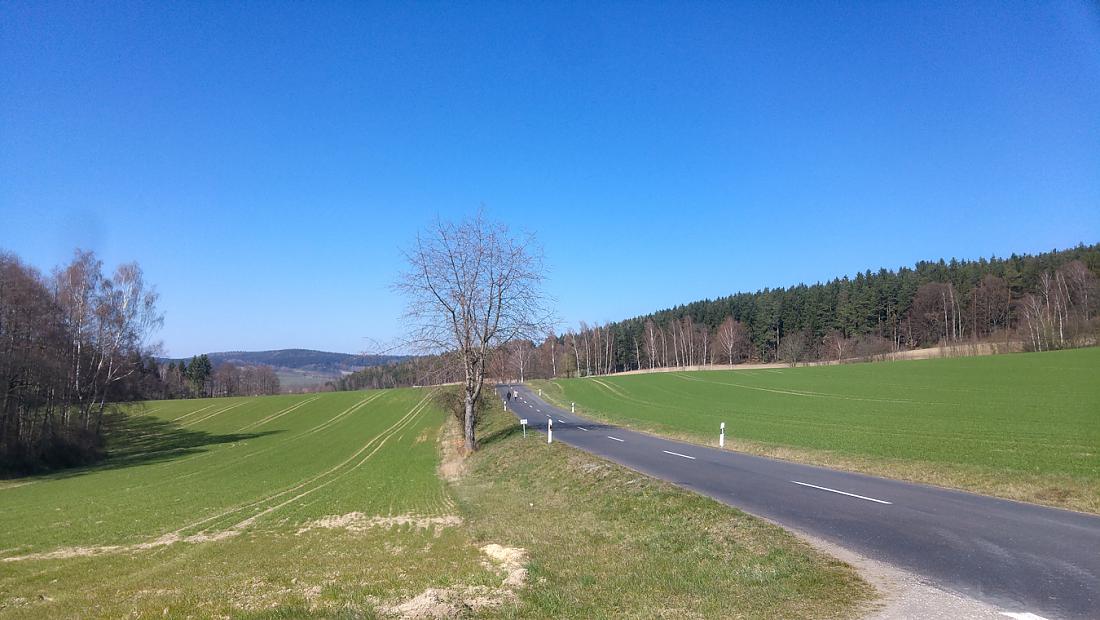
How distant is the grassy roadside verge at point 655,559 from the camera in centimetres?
662

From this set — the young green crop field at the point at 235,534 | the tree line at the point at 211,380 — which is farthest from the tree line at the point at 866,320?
the young green crop field at the point at 235,534

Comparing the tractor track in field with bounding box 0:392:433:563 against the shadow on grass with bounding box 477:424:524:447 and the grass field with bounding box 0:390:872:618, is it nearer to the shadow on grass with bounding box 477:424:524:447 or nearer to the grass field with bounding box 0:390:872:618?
the grass field with bounding box 0:390:872:618

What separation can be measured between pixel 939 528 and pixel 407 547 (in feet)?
32.2

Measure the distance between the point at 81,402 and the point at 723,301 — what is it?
12327 centimetres

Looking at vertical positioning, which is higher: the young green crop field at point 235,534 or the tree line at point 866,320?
the tree line at point 866,320

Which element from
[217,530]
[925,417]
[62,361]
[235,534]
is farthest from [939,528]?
[62,361]

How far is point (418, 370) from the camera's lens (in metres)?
30.7

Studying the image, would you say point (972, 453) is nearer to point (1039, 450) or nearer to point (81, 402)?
point (1039, 450)

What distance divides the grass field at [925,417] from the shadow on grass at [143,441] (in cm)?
3277

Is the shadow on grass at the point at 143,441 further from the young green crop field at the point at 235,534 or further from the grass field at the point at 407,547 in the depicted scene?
the grass field at the point at 407,547

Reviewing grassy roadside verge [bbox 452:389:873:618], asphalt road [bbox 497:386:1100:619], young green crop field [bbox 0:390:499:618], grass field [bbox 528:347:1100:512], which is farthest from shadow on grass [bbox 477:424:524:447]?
grassy roadside verge [bbox 452:389:873:618]

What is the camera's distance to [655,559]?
348 inches

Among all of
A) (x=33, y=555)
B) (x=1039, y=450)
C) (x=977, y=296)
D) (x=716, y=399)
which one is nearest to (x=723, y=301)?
(x=977, y=296)

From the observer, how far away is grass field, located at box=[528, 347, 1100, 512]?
16422 millimetres
